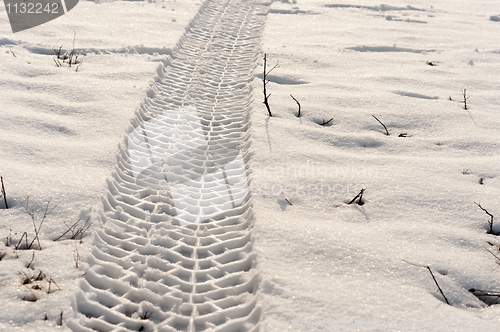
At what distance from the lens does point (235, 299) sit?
8.18 feet

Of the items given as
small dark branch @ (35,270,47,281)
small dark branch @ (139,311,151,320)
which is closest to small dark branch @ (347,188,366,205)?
small dark branch @ (139,311,151,320)

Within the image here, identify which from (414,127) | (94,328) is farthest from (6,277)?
(414,127)

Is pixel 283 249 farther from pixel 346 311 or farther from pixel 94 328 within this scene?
pixel 94 328

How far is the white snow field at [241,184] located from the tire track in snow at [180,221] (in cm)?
1

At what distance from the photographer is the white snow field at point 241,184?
245cm

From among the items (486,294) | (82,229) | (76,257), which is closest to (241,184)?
(82,229)

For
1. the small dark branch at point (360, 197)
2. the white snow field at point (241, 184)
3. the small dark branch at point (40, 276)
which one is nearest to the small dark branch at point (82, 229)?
the white snow field at point (241, 184)

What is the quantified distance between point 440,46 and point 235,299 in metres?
5.48

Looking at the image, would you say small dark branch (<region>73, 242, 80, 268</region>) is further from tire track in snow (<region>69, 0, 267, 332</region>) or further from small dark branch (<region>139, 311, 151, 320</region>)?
small dark branch (<region>139, 311, 151, 320</region>)

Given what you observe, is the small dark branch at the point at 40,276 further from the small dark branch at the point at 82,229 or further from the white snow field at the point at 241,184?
the small dark branch at the point at 82,229

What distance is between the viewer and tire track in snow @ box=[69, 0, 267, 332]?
7.92 ft

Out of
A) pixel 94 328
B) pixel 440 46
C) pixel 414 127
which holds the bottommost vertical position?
pixel 94 328

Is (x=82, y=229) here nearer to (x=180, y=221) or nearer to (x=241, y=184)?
(x=180, y=221)

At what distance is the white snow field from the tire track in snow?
12mm
